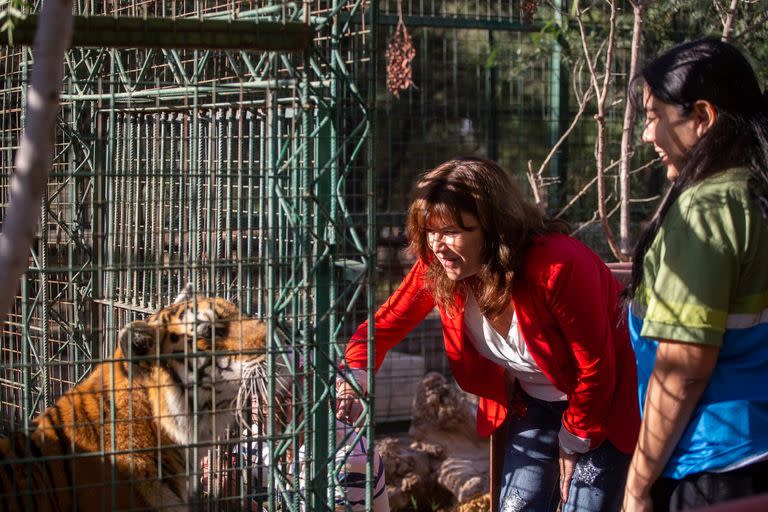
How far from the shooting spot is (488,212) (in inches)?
128

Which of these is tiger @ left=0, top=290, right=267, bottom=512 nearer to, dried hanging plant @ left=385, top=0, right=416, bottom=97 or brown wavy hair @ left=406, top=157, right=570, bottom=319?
brown wavy hair @ left=406, top=157, right=570, bottom=319

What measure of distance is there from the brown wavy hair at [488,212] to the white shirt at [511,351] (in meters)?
0.11

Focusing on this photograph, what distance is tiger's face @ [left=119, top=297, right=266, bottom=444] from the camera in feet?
11.3

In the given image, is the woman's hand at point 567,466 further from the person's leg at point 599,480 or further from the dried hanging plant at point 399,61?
the dried hanging plant at point 399,61

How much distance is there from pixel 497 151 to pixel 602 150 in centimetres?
261

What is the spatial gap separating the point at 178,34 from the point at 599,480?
6.78ft

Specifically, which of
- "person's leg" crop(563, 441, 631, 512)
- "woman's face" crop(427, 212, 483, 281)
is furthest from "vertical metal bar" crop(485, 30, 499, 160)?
"person's leg" crop(563, 441, 631, 512)

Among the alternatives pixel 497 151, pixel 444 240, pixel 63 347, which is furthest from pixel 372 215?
pixel 497 151

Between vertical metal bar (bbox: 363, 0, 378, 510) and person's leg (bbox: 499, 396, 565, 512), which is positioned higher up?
vertical metal bar (bbox: 363, 0, 378, 510)

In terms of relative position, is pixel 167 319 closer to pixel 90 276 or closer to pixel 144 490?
pixel 144 490

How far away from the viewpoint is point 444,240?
3289 mm

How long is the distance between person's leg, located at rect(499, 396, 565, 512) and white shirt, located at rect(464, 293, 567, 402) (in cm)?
5

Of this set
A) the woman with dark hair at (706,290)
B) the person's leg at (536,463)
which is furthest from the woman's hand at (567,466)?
the woman with dark hair at (706,290)

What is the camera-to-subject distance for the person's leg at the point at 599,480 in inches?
131
